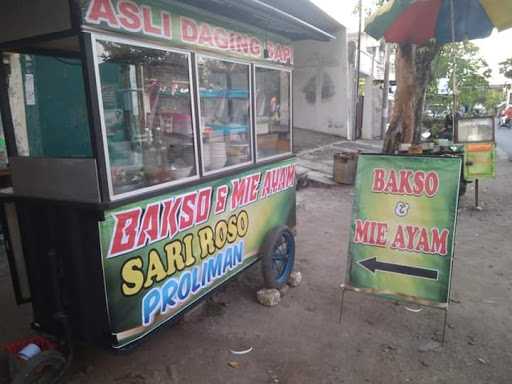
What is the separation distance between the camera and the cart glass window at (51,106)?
2857mm

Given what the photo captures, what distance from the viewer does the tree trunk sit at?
7.92 m

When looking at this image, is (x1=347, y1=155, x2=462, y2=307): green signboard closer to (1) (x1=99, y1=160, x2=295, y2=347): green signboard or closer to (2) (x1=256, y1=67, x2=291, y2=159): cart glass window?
(1) (x1=99, y1=160, x2=295, y2=347): green signboard

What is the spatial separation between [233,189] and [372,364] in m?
1.68

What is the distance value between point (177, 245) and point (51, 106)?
4.87ft

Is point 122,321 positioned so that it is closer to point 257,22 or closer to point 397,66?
point 257,22

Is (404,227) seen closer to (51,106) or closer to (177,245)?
(177,245)

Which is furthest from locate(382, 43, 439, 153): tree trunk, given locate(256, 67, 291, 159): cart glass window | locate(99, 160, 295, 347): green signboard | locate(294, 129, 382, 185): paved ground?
locate(99, 160, 295, 347): green signboard

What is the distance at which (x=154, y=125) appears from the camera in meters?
2.88

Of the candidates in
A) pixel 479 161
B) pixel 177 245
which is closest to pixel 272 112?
pixel 177 245

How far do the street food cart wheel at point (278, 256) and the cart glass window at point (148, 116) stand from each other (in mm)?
1189

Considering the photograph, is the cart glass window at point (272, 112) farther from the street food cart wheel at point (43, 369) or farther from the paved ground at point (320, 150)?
the paved ground at point (320, 150)

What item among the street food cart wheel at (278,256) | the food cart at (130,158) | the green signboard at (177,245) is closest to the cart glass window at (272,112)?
the food cart at (130,158)

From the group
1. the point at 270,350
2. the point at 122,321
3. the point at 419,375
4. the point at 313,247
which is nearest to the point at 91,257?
the point at 122,321

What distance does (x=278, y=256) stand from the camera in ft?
12.7
